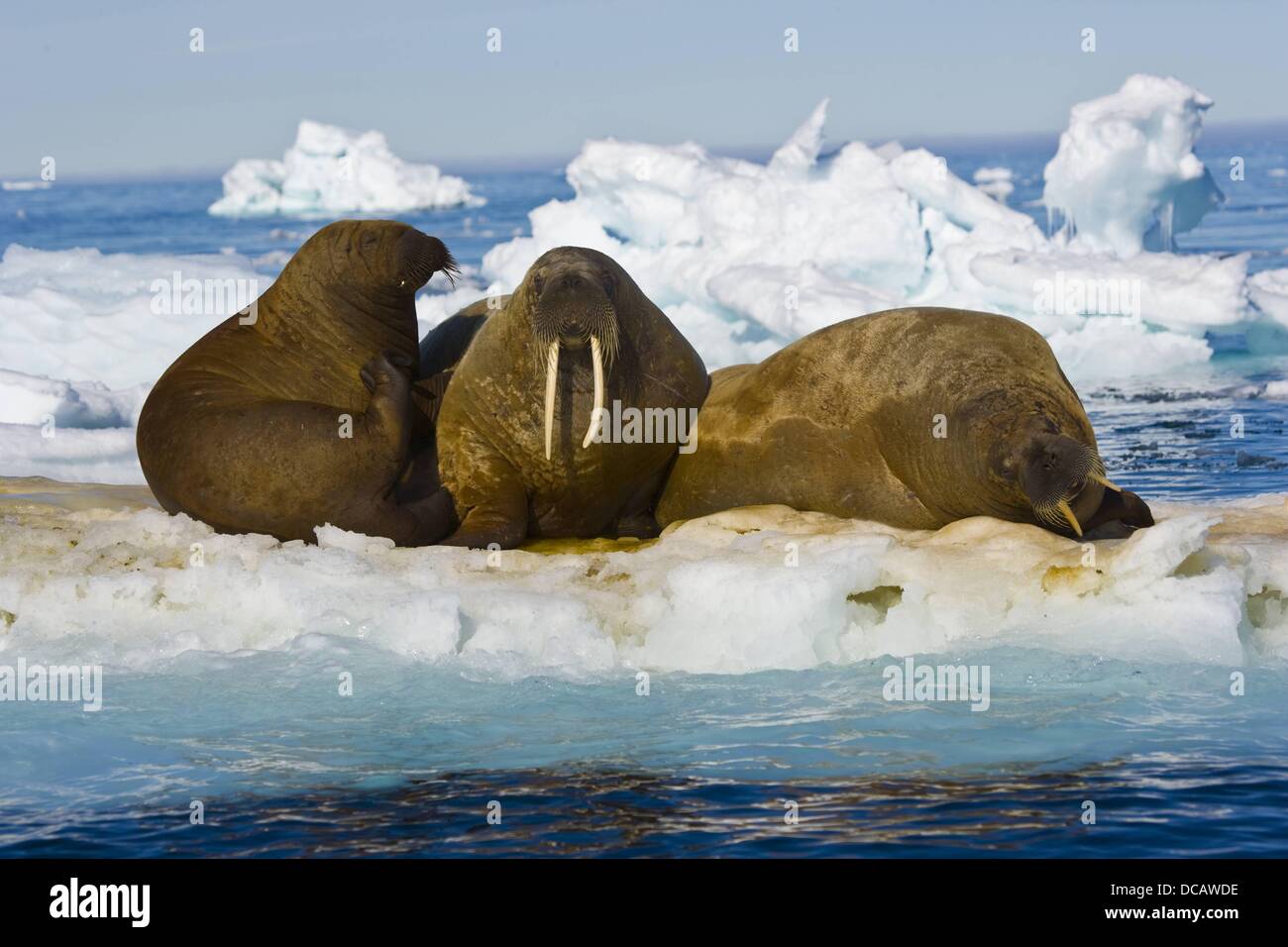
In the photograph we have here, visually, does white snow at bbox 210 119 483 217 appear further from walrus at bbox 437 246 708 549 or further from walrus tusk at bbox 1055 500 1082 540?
walrus tusk at bbox 1055 500 1082 540

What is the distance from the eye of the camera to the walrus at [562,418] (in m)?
6.96

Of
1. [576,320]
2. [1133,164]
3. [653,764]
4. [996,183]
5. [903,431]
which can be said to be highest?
[996,183]

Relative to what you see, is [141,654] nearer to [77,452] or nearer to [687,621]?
[687,621]

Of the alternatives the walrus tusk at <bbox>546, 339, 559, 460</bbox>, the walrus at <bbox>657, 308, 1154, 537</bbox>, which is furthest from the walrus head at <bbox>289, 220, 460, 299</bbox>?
the walrus at <bbox>657, 308, 1154, 537</bbox>

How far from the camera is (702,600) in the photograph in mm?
5953

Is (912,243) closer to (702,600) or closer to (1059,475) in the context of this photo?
(1059,475)

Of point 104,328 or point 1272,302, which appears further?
point 104,328

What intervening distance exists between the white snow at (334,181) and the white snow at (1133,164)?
1781 centimetres

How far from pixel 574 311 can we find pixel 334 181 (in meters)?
31.1

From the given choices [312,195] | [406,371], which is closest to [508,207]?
[312,195]

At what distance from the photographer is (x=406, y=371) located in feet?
24.9

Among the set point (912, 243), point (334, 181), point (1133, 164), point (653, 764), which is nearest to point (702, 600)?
point (653, 764)

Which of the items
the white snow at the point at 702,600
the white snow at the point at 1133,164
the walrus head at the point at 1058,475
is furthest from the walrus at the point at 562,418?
the white snow at the point at 1133,164

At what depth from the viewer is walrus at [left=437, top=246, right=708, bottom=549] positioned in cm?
696
